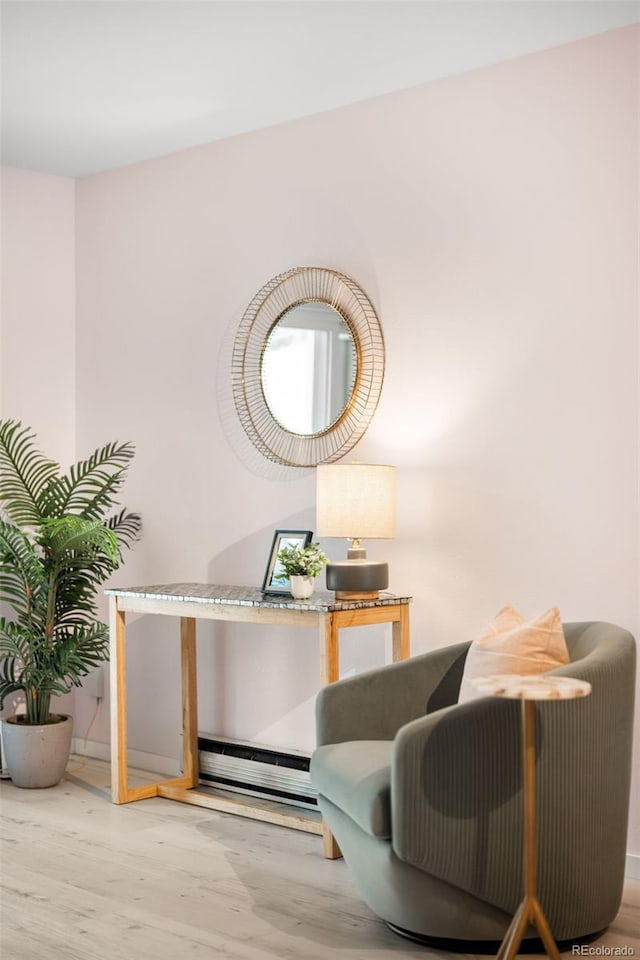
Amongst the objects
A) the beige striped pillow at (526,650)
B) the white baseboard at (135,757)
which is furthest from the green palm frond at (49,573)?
the beige striped pillow at (526,650)

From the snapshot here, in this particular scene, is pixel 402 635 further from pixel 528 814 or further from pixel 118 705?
pixel 528 814

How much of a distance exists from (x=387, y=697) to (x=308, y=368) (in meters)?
1.50

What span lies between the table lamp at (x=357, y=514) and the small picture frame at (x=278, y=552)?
1.00 ft

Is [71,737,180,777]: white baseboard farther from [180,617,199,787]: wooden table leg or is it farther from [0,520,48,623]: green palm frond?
[0,520,48,623]: green palm frond

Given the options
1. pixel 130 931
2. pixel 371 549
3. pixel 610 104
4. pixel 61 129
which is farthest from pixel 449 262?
pixel 130 931

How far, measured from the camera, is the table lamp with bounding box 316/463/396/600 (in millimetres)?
3643

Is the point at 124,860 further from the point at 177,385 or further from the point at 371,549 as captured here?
the point at 177,385

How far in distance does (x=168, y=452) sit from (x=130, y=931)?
232cm

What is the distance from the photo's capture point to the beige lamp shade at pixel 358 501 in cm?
364

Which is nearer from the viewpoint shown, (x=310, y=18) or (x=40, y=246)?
(x=310, y=18)

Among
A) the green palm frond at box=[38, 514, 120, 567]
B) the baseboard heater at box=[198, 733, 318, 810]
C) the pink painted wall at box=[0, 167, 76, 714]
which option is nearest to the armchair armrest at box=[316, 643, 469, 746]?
the baseboard heater at box=[198, 733, 318, 810]

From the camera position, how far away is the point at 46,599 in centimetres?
455

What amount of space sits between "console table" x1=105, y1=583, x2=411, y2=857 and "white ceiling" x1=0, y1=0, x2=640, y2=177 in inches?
71.5

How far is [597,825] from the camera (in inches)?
108
